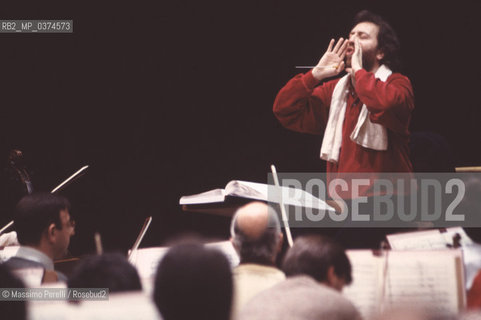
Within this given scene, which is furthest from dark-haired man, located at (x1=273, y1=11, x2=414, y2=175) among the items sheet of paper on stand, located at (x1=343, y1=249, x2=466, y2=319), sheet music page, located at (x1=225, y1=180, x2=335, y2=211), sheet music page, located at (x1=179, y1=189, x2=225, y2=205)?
sheet of paper on stand, located at (x1=343, y1=249, x2=466, y2=319)

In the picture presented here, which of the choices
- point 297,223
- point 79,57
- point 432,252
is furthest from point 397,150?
point 79,57

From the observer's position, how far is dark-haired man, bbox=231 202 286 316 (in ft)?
6.92

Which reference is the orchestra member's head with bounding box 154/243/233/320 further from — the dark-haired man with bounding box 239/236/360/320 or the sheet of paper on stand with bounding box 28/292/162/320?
the dark-haired man with bounding box 239/236/360/320

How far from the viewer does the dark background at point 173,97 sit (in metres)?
4.36

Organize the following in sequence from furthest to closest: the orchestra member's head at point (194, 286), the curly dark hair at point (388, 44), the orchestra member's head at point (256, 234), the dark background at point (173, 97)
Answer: the dark background at point (173, 97) → the curly dark hair at point (388, 44) → the orchestra member's head at point (256, 234) → the orchestra member's head at point (194, 286)

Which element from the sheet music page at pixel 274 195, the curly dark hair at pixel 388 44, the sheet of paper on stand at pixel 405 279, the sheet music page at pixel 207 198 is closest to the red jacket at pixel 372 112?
the curly dark hair at pixel 388 44

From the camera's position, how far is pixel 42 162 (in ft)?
14.4

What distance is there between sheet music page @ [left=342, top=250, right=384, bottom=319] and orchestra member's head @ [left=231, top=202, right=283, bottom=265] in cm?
34

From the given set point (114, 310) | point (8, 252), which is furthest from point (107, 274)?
point (8, 252)

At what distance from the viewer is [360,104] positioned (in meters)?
3.15

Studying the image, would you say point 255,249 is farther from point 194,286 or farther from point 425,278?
point 194,286

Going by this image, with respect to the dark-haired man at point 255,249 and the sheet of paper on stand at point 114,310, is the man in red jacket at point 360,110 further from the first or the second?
→ the sheet of paper on stand at point 114,310

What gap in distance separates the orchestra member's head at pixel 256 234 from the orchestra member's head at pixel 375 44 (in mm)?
1288

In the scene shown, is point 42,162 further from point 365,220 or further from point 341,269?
point 341,269
